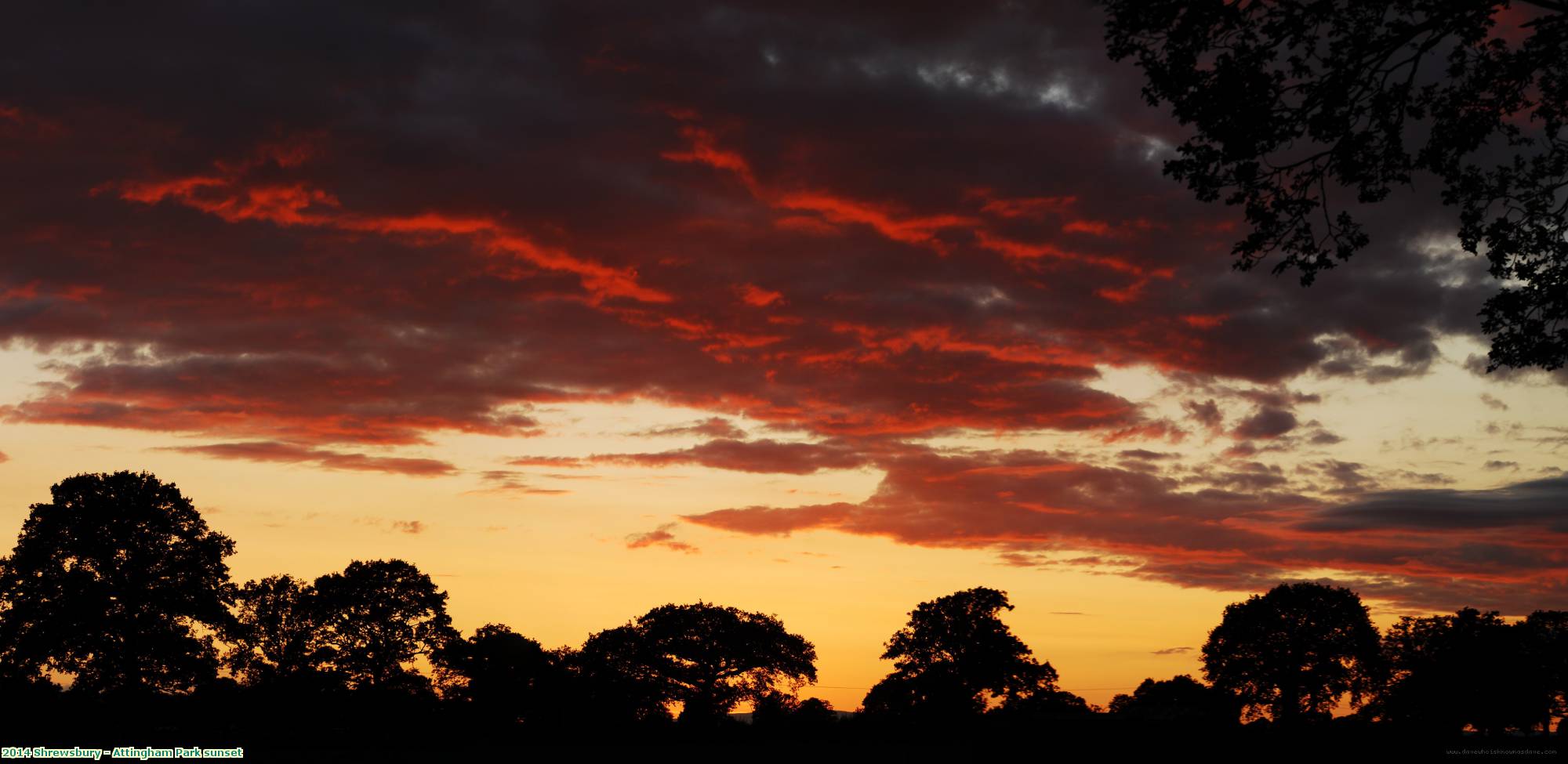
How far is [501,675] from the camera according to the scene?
9688 cm

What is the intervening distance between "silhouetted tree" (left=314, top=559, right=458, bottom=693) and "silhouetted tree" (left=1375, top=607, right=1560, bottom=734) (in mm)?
90846

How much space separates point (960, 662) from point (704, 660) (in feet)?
81.3

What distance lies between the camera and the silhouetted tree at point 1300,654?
10681 cm

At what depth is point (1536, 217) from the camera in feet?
68.6

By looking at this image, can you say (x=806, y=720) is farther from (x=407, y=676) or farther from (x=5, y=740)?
(x=5, y=740)

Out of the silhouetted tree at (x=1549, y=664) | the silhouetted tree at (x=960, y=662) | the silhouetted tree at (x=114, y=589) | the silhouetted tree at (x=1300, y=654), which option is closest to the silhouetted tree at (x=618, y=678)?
the silhouetted tree at (x=960, y=662)

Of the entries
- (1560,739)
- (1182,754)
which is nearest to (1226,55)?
(1182,754)

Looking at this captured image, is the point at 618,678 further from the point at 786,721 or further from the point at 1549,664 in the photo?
the point at 1549,664

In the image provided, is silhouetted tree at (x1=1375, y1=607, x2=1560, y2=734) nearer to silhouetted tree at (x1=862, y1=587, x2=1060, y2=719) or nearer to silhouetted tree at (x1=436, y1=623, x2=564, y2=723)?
silhouetted tree at (x1=862, y1=587, x2=1060, y2=719)

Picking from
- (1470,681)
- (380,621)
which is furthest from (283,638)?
(1470,681)

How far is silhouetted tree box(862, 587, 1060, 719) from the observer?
107m

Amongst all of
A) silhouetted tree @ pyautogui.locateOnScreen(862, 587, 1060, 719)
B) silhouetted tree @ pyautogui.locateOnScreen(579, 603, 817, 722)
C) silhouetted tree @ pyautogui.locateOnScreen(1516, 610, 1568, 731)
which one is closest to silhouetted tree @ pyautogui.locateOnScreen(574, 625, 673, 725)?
silhouetted tree @ pyautogui.locateOnScreen(579, 603, 817, 722)

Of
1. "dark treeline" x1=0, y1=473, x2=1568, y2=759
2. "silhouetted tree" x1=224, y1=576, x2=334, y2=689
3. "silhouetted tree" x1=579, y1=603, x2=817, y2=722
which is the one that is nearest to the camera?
"dark treeline" x1=0, y1=473, x2=1568, y2=759

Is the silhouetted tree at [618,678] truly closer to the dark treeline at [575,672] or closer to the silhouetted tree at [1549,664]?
the dark treeline at [575,672]
